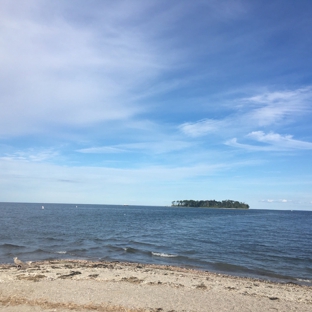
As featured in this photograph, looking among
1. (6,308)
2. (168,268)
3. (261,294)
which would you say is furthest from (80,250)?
(261,294)

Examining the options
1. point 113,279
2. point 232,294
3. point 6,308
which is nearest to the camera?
point 6,308

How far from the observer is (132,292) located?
15086 millimetres

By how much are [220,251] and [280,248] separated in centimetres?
984

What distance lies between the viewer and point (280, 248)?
122 ft

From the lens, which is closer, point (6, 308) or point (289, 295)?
point (6, 308)

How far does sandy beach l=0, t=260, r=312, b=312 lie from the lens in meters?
13.0

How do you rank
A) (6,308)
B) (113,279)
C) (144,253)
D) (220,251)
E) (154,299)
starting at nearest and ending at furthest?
(6,308) → (154,299) → (113,279) → (144,253) → (220,251)

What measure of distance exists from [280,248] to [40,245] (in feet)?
104

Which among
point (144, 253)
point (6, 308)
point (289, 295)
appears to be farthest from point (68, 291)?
point (144, 253)

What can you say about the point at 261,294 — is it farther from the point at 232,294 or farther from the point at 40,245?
the point at 40,245

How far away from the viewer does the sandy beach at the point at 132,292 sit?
13008 millimetres

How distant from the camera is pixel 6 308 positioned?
12.2 metres

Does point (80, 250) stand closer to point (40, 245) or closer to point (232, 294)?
point (40, 245)

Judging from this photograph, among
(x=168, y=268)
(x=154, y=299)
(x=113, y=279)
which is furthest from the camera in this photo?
(x=168, y=268)
